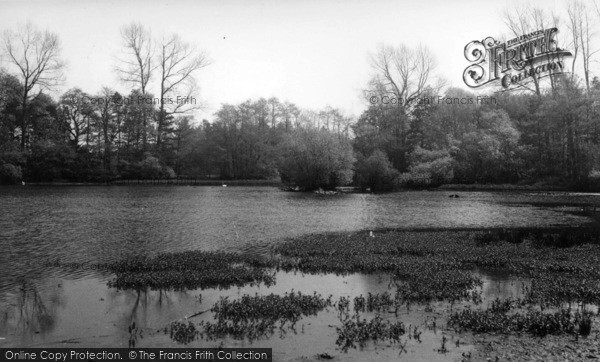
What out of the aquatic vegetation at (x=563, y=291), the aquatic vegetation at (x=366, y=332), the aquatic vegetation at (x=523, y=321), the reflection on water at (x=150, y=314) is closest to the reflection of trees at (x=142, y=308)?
the reflection on water at (x=150, y=314)

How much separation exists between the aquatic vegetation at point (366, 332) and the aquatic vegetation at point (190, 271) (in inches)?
224

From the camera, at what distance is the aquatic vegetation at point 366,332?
10758 mm

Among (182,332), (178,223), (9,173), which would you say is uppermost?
(9,173)

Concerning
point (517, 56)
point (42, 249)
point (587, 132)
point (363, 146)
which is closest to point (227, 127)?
point (363, 146)

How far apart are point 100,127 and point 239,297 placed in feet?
310

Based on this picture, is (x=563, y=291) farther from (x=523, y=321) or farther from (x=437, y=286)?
(x=523, y=321)

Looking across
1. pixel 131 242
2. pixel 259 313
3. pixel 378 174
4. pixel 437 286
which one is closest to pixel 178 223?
pixel 131 242

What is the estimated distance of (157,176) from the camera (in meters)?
96.7

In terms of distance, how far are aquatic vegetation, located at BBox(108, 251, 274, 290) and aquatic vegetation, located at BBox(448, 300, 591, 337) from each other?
717 cm

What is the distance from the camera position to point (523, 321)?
11.7 meters

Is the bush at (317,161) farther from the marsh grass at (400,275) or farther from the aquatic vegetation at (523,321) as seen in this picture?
the aquatic vegetation at (523,321)

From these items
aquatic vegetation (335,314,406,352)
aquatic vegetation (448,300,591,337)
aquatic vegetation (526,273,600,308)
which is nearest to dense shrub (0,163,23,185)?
aquatic vegetation (335,314,406,352)

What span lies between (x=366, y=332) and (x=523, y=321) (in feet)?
12.9

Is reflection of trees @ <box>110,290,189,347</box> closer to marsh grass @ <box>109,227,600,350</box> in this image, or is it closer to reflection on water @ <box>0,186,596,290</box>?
marsh grass @ <box>109,227,600,350</box>
